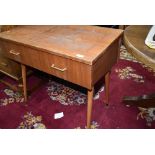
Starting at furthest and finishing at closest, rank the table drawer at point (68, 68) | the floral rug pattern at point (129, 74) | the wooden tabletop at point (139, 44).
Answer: the floral rug pattern at point (129, 74) → the table drawer at point (68, 68) → the wooden tabletop at point (139, 44)

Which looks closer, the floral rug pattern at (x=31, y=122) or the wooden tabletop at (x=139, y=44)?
the wooden tabletop at (x=139, y=44)

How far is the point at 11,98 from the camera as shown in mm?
1781

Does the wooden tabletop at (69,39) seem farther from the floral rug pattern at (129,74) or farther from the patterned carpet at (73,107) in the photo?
the floral rug pattern at (129,74)

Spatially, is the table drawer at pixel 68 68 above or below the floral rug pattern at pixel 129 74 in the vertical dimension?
above

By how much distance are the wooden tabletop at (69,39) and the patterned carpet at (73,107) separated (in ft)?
2.12

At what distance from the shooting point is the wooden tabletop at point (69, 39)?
1084 mm

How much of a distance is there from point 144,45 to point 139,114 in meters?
0.80

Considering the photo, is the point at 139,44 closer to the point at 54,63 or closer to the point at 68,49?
the point at 68,49

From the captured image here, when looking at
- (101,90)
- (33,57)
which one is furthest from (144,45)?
(101,90)

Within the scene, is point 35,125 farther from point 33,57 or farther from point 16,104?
point 33,57

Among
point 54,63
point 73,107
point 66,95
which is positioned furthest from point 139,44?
point 66,95

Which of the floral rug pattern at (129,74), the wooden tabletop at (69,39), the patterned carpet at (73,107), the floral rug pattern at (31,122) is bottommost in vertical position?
the floral rug pattern at (31,122)

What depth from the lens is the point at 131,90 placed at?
1.84 meters

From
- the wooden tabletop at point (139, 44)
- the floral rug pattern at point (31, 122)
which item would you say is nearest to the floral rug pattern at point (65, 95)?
the floral rug pattern at point (31, 122)
